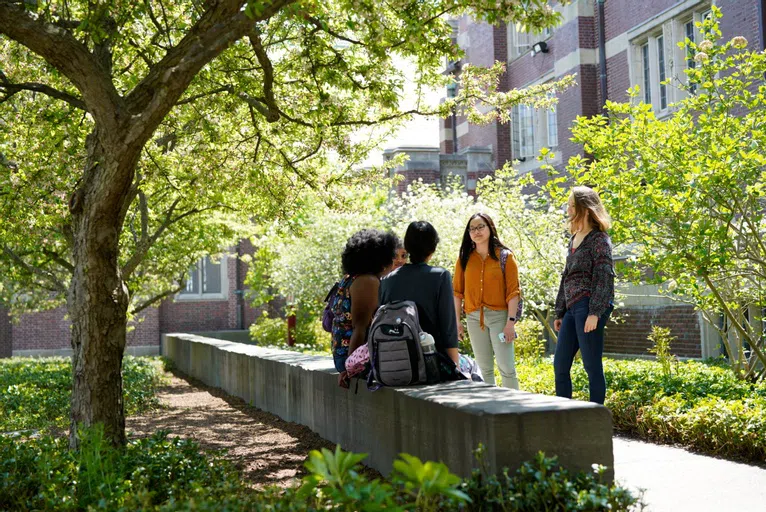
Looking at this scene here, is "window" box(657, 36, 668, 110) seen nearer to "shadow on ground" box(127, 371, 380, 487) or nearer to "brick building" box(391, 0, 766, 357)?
"brick building" box(391, 0, 766, 357)

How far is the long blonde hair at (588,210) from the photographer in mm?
6559

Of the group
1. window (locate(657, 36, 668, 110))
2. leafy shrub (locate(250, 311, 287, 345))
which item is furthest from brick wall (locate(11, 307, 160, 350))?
window (locate(657, 36, 668, 110))

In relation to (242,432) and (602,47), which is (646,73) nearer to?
(602,47)

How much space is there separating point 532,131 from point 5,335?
19.4 m

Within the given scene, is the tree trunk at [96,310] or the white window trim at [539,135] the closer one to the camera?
the tree trunk at [96,310]

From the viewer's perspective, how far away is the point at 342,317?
22.9ft

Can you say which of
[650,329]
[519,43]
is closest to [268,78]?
[650,329]

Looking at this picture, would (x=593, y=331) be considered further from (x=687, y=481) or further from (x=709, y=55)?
(x=709, y=55)

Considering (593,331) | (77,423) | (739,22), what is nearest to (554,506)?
(593,331)

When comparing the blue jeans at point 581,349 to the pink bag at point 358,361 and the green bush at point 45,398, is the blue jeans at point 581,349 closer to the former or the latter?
the pink bag at point 358,361

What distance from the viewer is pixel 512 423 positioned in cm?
417

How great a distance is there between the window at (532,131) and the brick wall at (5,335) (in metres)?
18.4

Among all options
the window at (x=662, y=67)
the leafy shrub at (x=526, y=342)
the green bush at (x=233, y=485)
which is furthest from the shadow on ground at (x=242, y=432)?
the window at (x=662, y=67)

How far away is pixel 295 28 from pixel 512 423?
645 cm
